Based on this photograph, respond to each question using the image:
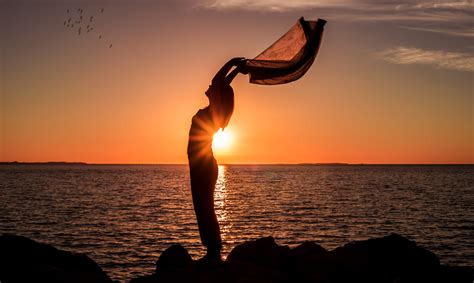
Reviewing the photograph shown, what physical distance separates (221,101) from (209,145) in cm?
88

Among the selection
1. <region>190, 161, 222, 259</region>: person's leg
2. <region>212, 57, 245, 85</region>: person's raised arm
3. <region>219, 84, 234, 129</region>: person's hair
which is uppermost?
<region>212, 57, 245, 85</region>: person's raised arm

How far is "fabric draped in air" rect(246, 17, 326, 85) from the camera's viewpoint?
32.6 feet

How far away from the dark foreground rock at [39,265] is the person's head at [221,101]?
354 centimetres

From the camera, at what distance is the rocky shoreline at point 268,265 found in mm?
9234

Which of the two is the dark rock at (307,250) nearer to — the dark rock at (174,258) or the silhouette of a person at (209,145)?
the silhouette of a person at (209,145)

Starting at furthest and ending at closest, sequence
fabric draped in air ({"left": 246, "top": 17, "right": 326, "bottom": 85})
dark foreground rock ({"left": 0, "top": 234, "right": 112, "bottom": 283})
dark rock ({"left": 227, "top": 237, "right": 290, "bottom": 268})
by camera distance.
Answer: dark rock ({"left": 227, "top": 237, "right": 290, "bottom": 268}), fabric draped in air ({"left": 246, "top": 17, "right": 326, "bottom": 85}), dark foreground rock ({"left": 0, "top": 234, "right": 112, "bottom": 283})

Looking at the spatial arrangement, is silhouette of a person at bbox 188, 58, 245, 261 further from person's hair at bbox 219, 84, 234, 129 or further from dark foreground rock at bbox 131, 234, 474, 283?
dark foreground rock at bbox 131, 234, 474, 283

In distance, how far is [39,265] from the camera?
9.49 m

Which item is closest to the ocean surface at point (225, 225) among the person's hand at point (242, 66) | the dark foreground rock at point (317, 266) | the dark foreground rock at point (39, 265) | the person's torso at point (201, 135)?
the dark foreground rock at point (39, 265)

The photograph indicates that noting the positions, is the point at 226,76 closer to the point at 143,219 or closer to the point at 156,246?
the point at 156,246

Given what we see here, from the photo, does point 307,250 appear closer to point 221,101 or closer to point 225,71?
point 221,101

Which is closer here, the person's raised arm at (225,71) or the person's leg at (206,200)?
the person's raised arm at (225,71)

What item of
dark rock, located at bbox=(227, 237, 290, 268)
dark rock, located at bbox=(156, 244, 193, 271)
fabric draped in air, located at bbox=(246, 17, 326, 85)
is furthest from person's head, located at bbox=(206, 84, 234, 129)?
dark rock, located at bbox=(156, 244, 193, 271)

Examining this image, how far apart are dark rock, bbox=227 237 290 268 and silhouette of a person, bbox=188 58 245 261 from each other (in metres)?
0.84
